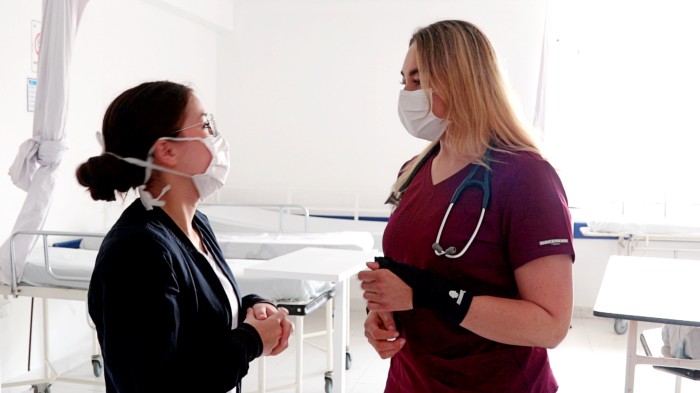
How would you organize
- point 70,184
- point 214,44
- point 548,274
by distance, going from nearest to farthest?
point 548,274 → point 70,184 → point 214,44

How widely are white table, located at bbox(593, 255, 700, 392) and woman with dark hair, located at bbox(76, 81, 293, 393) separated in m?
1.45

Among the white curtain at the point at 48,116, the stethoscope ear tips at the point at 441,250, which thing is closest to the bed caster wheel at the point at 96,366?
the white curtain at the point at 48,116

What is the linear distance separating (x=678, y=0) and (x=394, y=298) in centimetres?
533

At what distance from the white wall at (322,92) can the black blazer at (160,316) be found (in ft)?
15.3

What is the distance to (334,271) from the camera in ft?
9.82

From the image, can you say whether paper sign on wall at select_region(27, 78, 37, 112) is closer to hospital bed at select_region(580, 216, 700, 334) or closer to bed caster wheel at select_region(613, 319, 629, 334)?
hospital bed at select_region(580, 216, 700, 334)

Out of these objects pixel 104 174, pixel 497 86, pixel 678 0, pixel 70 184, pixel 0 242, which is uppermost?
pixel 678 0

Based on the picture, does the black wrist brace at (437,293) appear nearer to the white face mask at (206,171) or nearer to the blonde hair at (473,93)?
the blonde hair at (473,93)

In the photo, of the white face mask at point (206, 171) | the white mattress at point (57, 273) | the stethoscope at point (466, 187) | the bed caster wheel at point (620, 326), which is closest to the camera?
the stethoscope at point (466, 187)

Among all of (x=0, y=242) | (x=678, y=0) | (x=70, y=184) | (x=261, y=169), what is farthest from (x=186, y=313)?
(x=678, y=0)

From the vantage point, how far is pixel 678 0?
557 cm

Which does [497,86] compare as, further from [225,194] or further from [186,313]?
[225,194]

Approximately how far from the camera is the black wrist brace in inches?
52.4

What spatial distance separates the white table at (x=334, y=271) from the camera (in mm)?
2947
